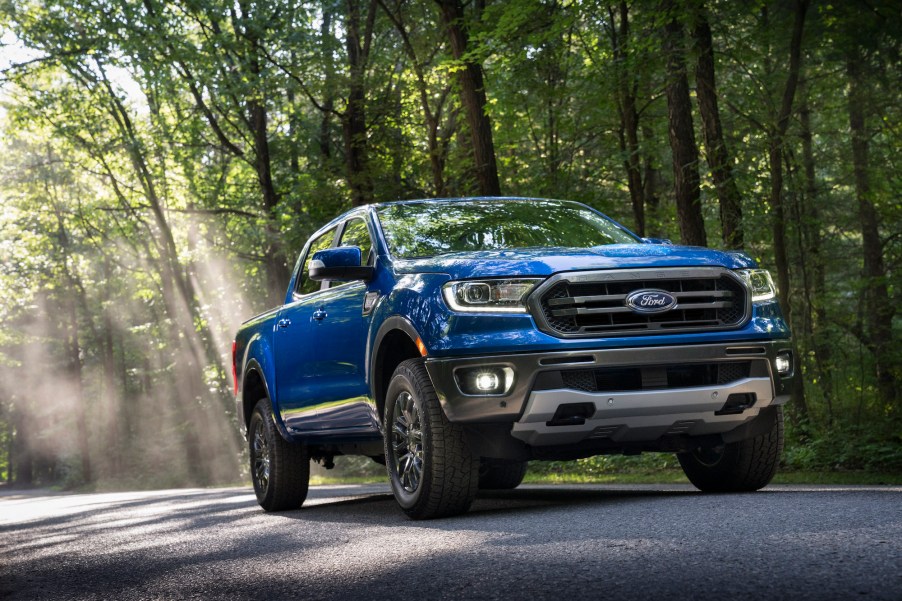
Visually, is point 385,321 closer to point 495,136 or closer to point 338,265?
point 338,265

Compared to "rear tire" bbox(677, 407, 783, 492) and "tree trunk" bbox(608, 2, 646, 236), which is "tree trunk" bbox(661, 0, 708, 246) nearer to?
"tree trunk" bbox(608, 2, 646, 236)

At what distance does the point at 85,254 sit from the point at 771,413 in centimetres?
4092

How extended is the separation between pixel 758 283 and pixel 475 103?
11384 mm

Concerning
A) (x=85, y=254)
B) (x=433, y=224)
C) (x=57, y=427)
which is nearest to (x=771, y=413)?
(x=433, y=224)

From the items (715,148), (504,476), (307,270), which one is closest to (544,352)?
(307,270)

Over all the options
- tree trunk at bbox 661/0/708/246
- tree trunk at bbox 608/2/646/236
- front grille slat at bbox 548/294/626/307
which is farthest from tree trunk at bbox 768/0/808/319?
front grille slat at bbox 548/294/626/307

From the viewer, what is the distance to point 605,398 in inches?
254

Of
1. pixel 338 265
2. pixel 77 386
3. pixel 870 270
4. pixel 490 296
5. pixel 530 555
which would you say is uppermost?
pixel 338 265

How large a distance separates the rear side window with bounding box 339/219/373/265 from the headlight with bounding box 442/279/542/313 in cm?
136

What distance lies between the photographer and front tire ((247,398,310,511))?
9.56m

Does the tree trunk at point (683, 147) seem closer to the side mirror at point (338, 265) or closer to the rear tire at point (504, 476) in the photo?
the rear tire at point (504, 476)

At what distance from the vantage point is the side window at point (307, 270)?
359 inches

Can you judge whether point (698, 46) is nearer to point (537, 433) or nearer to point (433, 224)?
point (433, 224)

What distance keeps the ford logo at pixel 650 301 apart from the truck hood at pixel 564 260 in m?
0.17
